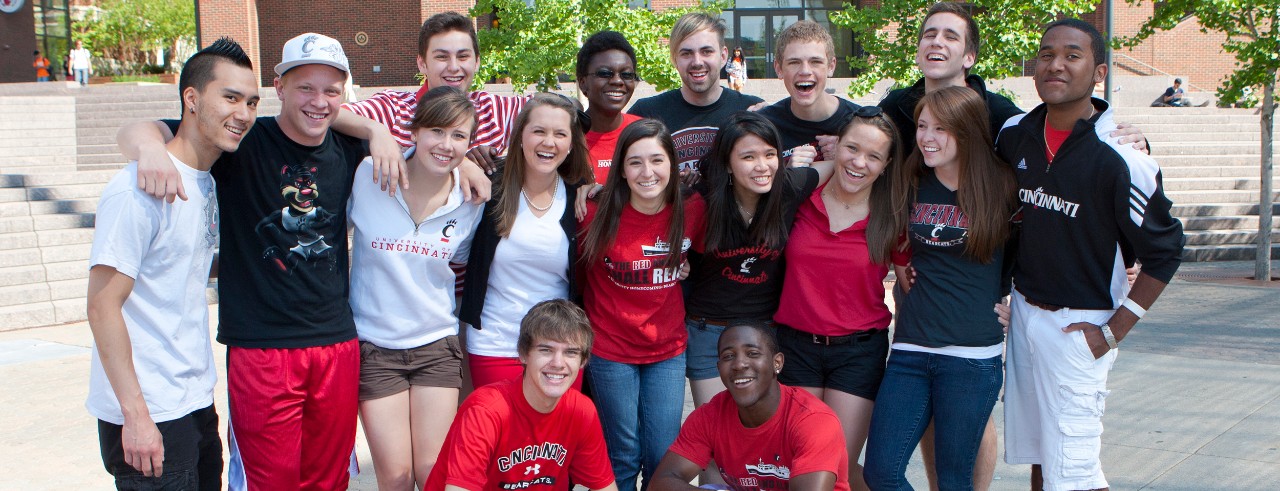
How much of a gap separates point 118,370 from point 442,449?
1.18m

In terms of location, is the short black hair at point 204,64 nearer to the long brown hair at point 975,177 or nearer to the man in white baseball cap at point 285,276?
the man in white baseball cap at point 285,276

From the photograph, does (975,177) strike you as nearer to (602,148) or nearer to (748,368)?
(748,368)

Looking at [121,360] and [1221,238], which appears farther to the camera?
[1221,238]

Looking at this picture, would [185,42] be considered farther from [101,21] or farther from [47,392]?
[47,392]

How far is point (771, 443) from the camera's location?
395cm

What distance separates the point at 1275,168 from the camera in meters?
18.0

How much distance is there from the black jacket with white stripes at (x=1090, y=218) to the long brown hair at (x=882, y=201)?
498mm

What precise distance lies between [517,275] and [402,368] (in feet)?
1.95

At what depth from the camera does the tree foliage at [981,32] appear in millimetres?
12695

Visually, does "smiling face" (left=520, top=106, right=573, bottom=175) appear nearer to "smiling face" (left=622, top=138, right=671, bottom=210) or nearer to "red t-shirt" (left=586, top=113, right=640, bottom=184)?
"smiling face" (left=622, top=138, right=671, bottom=210)

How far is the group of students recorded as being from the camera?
146 inches

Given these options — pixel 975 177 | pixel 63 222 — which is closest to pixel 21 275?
pixel 63 222

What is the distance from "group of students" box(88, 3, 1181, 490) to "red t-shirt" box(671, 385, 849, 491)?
1 cm

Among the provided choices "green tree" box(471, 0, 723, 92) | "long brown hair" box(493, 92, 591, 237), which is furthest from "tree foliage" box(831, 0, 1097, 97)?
"long brown hair" box(493, 92, 591, 237)
